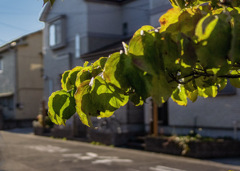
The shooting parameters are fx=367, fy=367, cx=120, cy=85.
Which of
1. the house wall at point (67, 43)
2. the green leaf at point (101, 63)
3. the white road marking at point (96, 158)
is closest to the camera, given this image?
the green leaf at point (101, 63)

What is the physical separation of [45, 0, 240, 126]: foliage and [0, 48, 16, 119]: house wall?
35.7 m

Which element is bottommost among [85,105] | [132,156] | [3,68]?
[132,156]

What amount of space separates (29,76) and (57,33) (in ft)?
34.4

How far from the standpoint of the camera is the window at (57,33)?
2709 centimetres

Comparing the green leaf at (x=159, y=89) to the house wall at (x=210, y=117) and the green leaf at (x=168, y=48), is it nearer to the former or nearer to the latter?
the green leaf at (x=168, y=48)

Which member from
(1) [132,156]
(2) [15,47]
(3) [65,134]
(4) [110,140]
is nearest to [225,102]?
(1) [132,156]

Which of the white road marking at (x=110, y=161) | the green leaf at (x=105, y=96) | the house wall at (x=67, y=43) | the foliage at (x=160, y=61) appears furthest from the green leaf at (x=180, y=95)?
the house wall at (x=67, y=43)

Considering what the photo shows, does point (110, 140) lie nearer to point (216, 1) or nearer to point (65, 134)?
point (65, 134)

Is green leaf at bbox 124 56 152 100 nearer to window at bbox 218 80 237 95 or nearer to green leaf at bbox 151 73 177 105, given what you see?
Answer: green leaf at bbox 151 73 177 105

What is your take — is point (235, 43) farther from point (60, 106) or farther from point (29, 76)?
point (29, 76)

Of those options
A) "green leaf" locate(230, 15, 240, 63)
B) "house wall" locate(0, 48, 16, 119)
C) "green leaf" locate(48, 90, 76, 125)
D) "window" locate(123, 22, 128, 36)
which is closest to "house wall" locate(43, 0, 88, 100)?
"window" locate(123, 22, 128, 36)

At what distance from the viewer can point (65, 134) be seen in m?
24.0

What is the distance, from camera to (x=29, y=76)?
1451 inches

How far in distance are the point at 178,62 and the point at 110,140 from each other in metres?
17.5
